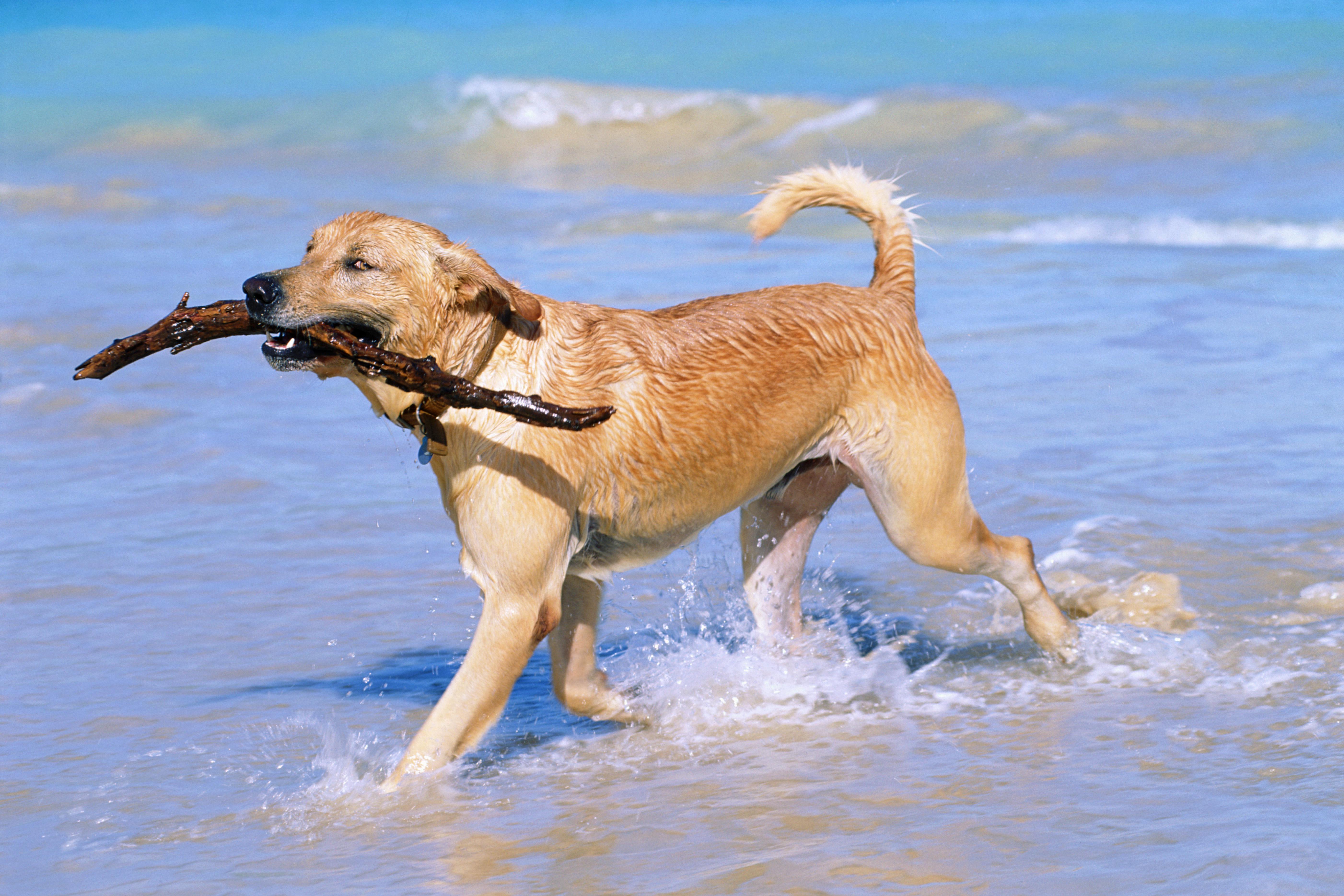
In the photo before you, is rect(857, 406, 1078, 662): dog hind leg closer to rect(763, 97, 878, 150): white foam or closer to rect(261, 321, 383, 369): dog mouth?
rect(261, 321, 383, 369): dog mouth

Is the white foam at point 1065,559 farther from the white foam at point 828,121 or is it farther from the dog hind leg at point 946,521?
the white foam at point 828,121

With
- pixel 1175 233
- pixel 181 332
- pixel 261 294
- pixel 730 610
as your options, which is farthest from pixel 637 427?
pixel 1175 233

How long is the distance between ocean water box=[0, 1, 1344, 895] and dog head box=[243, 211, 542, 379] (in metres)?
1.31

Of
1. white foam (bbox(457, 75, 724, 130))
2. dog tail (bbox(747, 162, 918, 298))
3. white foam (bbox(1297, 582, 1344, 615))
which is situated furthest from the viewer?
white foam (bbox(457, 75, 724, 130))

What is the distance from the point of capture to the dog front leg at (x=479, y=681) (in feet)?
15.2

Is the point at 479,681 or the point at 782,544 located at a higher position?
the point at 782,544

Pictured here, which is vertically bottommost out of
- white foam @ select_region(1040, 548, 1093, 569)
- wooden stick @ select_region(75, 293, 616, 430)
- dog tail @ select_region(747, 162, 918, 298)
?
white foam @ select_region(1040, 548, 1093, 569)

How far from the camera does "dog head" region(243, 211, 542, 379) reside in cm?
439

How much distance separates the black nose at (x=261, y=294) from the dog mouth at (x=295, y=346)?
0.06 metres

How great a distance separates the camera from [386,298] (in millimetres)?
4461

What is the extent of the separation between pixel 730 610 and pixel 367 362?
8.26 ft

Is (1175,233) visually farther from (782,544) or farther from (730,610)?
(782,544)

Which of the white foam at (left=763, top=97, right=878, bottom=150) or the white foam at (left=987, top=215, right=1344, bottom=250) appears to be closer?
the white foam at (left=987, top=215, right=1344, bottom=250)

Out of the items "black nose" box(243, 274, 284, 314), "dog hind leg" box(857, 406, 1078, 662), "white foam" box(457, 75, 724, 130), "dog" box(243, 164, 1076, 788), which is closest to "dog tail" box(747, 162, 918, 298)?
"dog" box(243, 164, 1076, 788)
